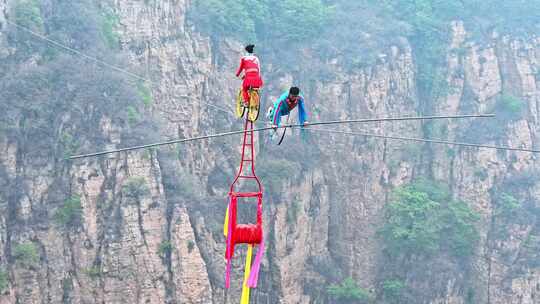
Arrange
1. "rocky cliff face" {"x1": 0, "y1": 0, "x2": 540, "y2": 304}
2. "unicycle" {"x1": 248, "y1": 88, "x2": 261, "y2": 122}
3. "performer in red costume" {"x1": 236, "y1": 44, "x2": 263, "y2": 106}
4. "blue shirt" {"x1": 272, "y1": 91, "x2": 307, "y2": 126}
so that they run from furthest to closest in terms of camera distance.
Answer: "rocky cliff face" {"x1": 0, "y1": 0, "x2": 540, "y2": 304} → "blue shirt" {"x1": 272, "y1": 91, "x2": 307, "y2": 126} → "unicycle" {"x1": 248, "y1": 88, "x2": 261, "y2": 122} → "performer in red costume" {"x1": 236, "y1": 44, "x2": 263, "y2": 106}

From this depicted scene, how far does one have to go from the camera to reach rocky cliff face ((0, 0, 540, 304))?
722 inches

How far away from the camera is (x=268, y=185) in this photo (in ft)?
77.7

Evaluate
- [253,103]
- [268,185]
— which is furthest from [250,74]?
[268,185]

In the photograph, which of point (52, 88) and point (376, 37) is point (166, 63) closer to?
point (52, 88)

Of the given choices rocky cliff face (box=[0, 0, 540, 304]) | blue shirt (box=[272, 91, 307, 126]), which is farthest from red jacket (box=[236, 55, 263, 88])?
rocky cliff face (box=[0, 0, 540, 304])

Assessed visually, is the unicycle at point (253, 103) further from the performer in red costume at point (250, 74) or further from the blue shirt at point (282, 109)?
the blue shirt at point (282, 109)

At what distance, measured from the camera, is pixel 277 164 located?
2392 centimetres

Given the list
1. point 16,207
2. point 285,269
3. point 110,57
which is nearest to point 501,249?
point 285,269

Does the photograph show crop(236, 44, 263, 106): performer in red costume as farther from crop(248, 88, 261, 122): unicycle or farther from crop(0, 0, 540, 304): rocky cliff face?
crop(0, 0, 540, 304): rocky cliff face

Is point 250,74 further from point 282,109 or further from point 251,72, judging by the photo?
point 282,109

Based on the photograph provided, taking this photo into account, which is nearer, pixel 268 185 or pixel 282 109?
pixel 282 109

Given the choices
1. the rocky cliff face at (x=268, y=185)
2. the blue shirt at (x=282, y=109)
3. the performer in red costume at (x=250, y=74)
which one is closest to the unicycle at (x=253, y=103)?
the performer in red costume at (x=250, y=74)

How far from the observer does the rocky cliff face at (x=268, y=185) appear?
18344 mm

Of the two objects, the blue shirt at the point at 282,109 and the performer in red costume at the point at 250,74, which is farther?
the blue shirt at the point at 282,109
